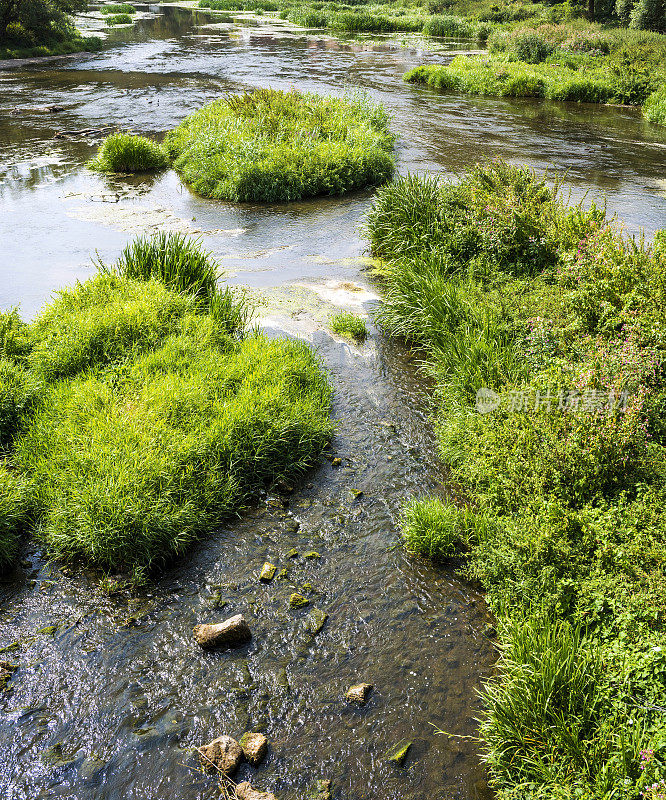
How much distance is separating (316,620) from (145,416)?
10.2 ft

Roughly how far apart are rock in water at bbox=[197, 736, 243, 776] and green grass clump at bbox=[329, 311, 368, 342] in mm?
6913

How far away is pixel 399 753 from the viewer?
451cm

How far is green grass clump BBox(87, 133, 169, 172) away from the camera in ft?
59.2

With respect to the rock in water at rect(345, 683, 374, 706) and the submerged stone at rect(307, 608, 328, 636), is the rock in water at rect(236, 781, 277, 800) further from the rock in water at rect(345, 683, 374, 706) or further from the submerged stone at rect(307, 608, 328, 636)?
the submerged stone at rect(307, 608, 328, 636)

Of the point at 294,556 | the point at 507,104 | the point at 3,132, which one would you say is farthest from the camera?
the point at 507,104

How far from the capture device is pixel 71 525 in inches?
239

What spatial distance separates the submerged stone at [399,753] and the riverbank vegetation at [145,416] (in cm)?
278

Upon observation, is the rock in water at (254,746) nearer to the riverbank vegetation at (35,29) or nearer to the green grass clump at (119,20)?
the riverbank vegetation at (35,29)

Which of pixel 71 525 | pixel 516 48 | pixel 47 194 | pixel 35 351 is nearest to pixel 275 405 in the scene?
pixel 71 525

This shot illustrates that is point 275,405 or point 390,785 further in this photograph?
point 275,405

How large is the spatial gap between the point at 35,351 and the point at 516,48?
39.9 m

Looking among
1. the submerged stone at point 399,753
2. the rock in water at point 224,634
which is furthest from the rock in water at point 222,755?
the submerged stone at point 399,753

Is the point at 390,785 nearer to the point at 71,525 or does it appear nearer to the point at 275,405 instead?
the point at 71,525

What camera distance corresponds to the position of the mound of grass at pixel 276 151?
16.3 m
